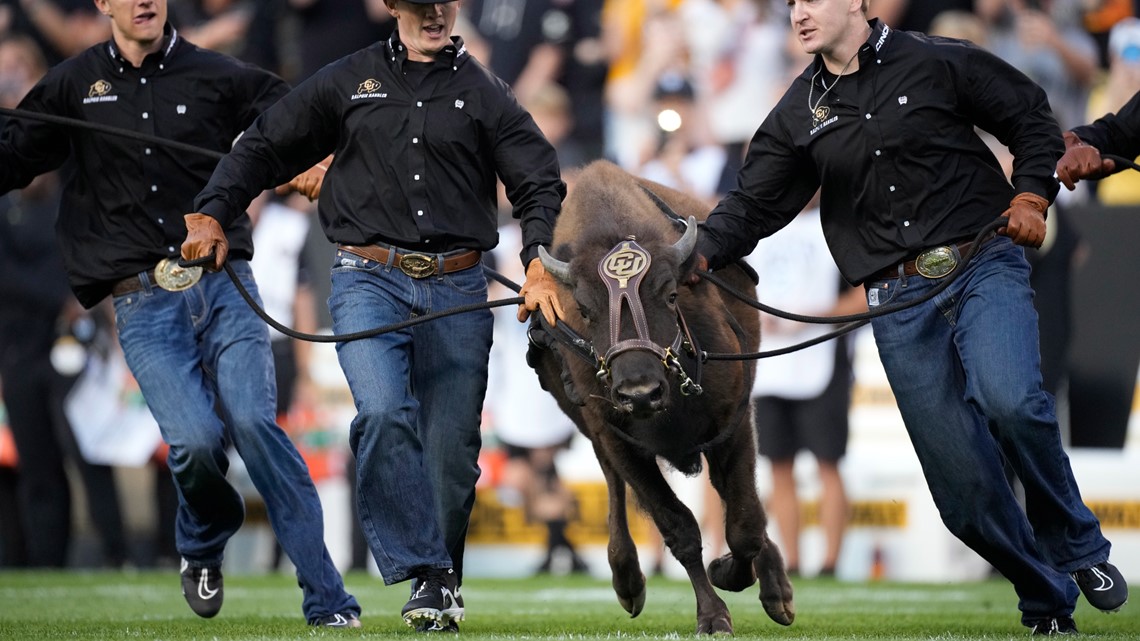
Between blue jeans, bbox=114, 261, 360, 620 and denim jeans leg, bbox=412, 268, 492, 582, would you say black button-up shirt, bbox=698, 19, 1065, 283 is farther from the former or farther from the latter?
blue jeans, bbox=114, 261, 360, 620

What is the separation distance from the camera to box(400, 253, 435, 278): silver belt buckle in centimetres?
639

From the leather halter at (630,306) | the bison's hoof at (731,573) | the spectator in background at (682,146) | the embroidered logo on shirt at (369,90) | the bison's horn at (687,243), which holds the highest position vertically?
the spectator in background at (682,146)

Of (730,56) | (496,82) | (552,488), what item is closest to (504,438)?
(552,488)

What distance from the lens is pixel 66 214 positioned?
7195 millimetres

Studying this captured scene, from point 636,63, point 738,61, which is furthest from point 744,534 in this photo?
point 636,63

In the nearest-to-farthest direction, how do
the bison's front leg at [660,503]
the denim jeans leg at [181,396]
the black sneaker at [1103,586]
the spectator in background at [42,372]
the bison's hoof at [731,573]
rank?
the black sneaker at [1103,586] → the bison's front leg at [660,503] → the denim jeans leg at [181,396] → the bison's hoof at [731,573] → the spectator in background at [42,372]

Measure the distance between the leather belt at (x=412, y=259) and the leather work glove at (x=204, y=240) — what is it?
495mm

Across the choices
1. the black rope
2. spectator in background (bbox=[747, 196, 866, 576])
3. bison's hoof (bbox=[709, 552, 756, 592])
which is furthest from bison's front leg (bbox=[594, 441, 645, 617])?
spectator in background (bbox=[747, 196, 866, 576])

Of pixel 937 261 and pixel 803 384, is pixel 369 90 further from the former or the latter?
pixel 803 384

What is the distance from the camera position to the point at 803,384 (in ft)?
35.7

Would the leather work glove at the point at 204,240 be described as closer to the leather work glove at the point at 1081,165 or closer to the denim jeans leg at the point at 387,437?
the denim jeans leg at the point at 387,437

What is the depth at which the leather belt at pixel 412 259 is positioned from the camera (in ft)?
20.9

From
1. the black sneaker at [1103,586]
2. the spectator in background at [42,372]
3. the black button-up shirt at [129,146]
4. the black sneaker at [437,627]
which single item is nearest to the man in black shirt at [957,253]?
the black sneaker at [1103,586]

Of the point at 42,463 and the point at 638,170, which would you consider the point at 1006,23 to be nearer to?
the point at 638,170
